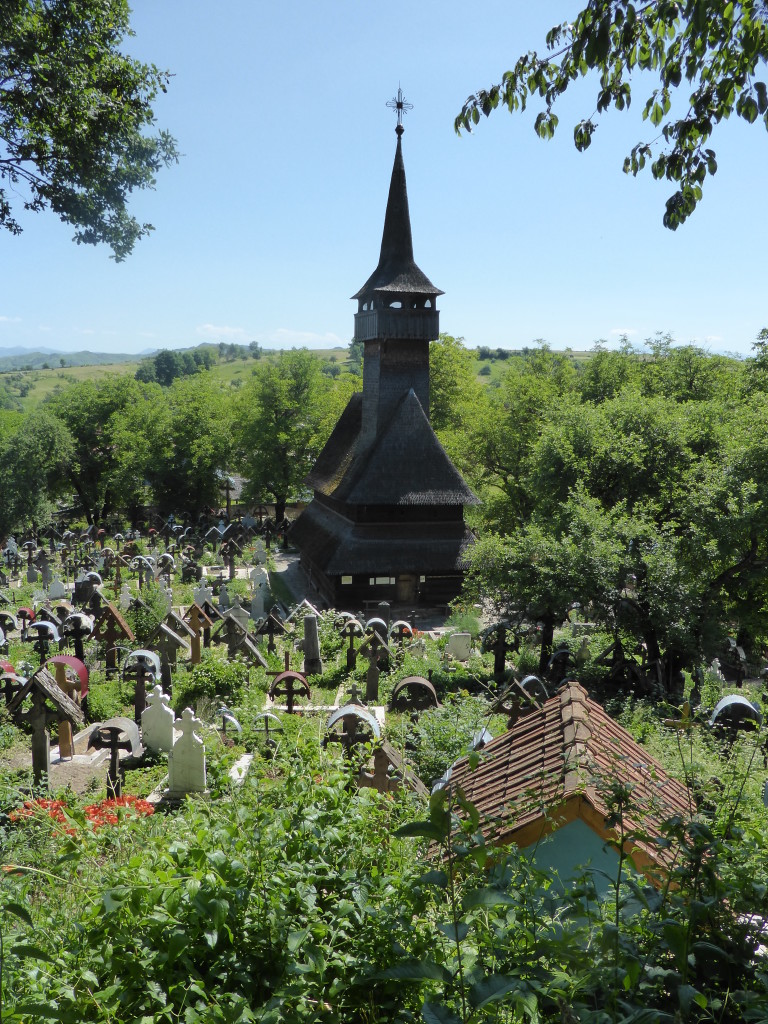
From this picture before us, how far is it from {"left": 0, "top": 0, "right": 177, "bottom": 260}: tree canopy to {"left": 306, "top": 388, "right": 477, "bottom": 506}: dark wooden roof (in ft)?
53.3

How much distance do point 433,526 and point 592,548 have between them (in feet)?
34.7

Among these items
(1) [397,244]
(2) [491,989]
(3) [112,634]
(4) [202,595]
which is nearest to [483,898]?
(2) [491,989]

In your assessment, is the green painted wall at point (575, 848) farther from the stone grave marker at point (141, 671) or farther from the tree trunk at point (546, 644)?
the tree trunk at point (546, 644)

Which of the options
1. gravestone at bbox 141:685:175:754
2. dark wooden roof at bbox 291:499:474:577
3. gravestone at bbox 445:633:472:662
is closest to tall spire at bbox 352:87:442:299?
dark wooden roof at bbox 291:499:474:577

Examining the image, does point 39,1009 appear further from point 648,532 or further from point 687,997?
point 648,532

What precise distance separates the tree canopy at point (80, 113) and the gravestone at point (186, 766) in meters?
5.95

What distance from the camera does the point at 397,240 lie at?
2716 cm

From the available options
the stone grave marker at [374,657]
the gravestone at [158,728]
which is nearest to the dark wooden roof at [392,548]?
the stone grave marker at [374,657]

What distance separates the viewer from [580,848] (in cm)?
466

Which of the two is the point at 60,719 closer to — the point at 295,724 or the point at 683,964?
the point at 295,724

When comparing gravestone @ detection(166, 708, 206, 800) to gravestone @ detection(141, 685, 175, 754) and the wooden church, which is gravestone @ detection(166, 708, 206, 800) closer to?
gravestone @ detection(141, 685, 175, 754)

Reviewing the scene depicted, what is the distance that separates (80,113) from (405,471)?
59.1ft

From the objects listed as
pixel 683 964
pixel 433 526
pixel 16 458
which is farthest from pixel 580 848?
pixel 16 458

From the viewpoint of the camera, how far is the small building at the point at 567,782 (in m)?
4.00
